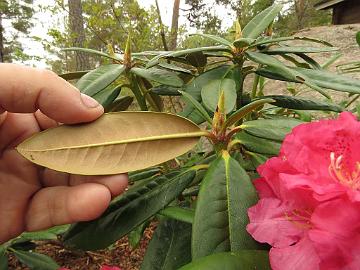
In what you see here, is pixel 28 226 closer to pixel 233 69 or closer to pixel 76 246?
pixel 76 246

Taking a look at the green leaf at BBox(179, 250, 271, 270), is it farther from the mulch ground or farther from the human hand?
the mulch ground

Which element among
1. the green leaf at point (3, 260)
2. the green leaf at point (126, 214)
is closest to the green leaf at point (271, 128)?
the green leaf at point (126, 214)

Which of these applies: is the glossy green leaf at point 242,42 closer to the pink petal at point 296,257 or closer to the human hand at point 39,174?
the human hand at point 39,174

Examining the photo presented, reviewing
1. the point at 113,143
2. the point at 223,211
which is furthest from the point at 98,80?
the point at 223,211

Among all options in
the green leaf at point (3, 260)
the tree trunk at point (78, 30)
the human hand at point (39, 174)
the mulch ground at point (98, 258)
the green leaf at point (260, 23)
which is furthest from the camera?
the tree trunk at point (78, 30)

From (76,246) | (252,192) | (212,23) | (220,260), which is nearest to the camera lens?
(220,260)

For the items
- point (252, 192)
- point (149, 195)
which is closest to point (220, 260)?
point (252, 192)

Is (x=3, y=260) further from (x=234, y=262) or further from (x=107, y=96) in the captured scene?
(x=234, y=262)
